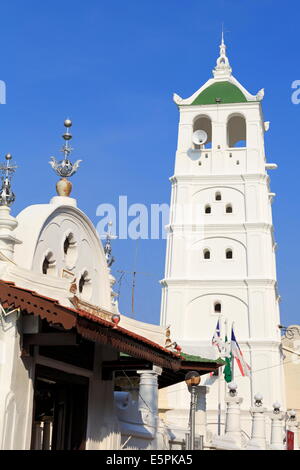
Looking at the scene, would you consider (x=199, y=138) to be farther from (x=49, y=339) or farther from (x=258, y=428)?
(x=49, y=339)

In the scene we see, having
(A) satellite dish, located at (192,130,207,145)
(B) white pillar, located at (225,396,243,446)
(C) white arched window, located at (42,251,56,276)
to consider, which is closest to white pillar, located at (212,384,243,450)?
(B) white pillar, located at (225,396,243,446)

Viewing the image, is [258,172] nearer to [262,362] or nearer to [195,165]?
[195,165]

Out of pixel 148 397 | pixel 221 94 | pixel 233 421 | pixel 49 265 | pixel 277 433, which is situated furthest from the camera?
pixel 221 94

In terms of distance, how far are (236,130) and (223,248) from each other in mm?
11740

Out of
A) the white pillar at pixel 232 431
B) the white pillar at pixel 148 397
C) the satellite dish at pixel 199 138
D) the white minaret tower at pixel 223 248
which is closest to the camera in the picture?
the white pillar at pixel 148 397

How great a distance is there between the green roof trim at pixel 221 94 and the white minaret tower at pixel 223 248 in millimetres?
79

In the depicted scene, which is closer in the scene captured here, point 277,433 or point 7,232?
point 7,232

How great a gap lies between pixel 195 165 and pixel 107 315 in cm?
3375

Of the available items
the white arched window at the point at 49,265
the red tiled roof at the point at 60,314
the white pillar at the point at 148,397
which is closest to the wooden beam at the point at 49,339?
the red tiled roof at the point at 60,314

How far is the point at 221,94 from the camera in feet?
164

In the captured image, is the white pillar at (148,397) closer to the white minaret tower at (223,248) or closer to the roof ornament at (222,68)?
the white minaret tower at (223,248)

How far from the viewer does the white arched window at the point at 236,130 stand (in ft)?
168

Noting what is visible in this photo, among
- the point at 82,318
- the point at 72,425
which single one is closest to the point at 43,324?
the point at 82,318

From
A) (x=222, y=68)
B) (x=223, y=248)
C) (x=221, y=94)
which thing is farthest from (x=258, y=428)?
(x=222, y=68)
